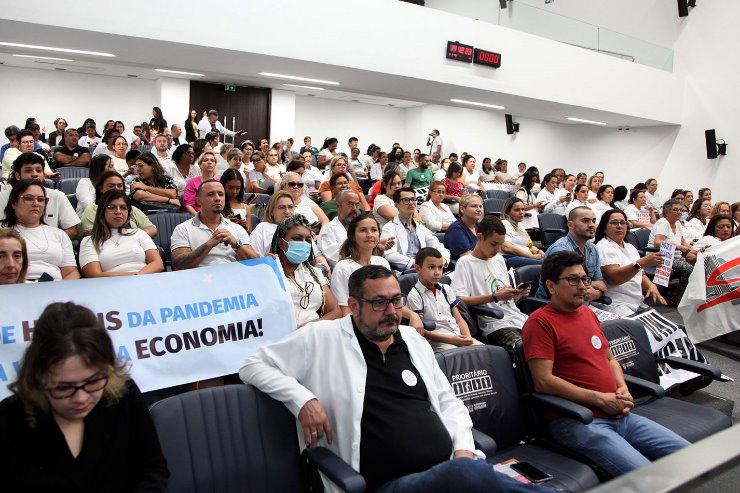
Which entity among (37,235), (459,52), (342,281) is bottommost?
(342,281)

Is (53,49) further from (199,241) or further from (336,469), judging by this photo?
(336,469)

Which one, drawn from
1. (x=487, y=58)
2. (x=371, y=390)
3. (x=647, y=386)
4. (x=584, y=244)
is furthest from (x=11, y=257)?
(x=487, y=58)

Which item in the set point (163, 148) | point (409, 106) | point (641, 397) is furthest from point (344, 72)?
point (409, 106)

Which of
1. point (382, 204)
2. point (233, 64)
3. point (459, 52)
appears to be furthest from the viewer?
point (459, 52)

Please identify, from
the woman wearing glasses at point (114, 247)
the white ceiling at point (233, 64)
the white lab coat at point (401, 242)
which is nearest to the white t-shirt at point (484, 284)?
the white lab coat at point (401, 242)

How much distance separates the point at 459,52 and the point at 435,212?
149 inches

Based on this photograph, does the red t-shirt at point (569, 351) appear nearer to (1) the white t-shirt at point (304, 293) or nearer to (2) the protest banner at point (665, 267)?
(1) the white t-shirt at point (304, 293)

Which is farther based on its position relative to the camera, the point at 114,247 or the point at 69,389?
the point at 114,247

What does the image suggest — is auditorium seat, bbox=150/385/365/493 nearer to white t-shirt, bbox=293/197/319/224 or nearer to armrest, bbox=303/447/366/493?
armrest, bbox=303/447/366/493

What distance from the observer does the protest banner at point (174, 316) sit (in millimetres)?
2498

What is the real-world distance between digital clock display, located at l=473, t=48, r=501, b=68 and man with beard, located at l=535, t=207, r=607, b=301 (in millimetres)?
5398

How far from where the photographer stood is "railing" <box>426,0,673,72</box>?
1011 centimetres

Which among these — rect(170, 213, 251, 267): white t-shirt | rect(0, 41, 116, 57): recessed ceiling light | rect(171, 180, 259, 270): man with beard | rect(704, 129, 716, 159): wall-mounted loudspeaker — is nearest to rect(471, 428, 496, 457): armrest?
rect(171, 180, 259, 270): man with beard

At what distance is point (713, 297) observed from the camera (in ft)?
15.6
